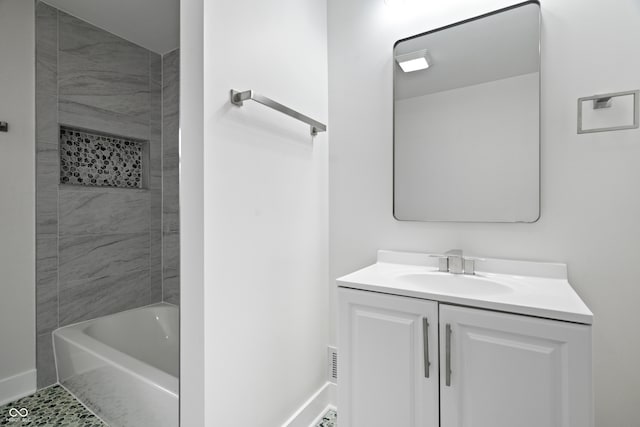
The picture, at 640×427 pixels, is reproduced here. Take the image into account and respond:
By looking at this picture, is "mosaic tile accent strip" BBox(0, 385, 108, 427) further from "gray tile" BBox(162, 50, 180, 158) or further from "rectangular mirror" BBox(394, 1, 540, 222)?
"rectangular mirror" BBox(394, 1, 540, 222)

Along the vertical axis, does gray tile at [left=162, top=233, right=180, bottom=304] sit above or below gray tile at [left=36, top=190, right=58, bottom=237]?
below

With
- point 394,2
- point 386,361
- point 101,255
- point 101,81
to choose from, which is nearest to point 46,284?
point 101,255

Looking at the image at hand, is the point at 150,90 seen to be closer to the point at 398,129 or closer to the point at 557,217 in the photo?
the point at 398,129

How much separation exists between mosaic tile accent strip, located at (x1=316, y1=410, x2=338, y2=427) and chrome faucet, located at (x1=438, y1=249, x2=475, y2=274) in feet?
3.12

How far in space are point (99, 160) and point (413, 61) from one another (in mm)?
2211

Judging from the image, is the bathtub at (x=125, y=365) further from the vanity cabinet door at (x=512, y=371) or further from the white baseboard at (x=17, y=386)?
the vanity cabinet door at (x=512, y=371)

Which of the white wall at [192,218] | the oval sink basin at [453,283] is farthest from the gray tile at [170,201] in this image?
the oval sink basin at [453,283]

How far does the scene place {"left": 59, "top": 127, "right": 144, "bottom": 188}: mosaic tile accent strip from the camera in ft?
6.97

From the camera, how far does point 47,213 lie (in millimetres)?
1962

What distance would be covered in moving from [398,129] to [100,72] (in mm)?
2086

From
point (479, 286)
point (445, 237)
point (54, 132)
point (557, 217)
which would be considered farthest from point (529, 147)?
point (54, 132)

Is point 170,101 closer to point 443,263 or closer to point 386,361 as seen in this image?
point 443,263

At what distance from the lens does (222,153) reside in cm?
115

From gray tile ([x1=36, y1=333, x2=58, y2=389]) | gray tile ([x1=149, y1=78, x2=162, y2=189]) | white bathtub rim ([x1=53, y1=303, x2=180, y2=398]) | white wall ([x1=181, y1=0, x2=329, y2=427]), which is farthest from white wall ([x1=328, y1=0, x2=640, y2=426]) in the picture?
gray tile ([x1=36, y1=333, x2=58, y2=389])
